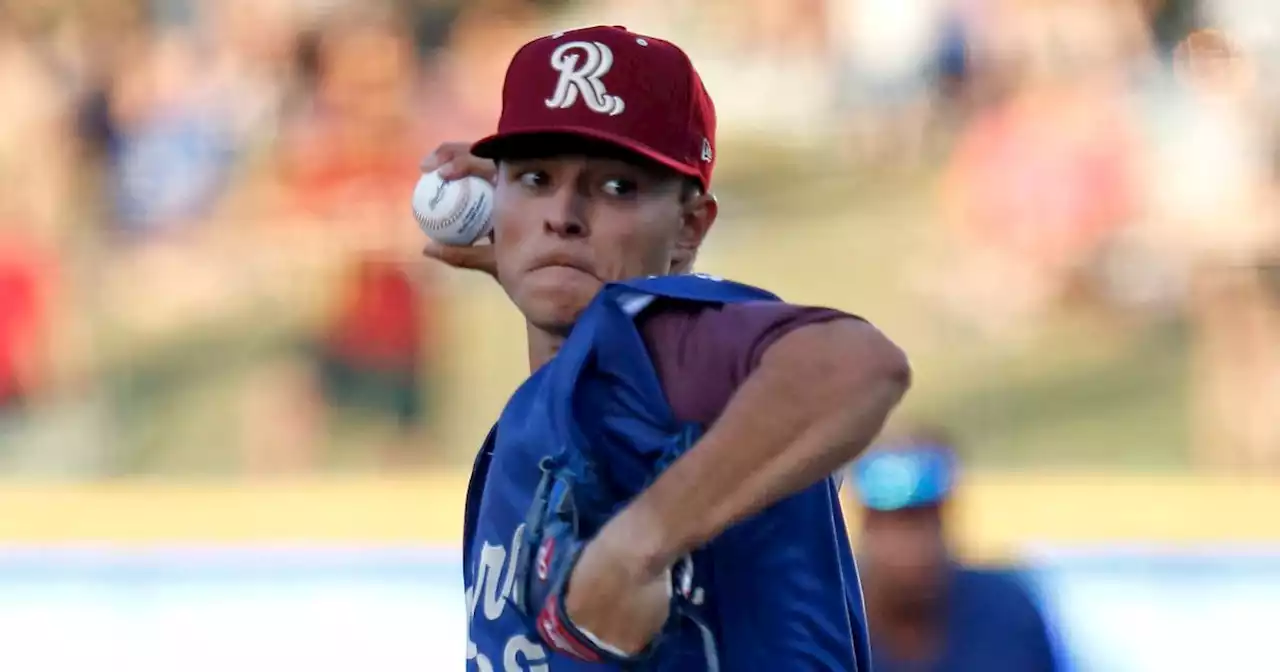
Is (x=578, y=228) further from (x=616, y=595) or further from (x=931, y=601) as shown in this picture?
(x=931, y=601)

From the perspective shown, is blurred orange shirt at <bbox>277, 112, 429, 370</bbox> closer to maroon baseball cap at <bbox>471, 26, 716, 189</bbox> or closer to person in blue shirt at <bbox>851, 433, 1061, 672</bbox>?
person in blue shirt at <bbox>851, 433, 1061, 672</bbox>

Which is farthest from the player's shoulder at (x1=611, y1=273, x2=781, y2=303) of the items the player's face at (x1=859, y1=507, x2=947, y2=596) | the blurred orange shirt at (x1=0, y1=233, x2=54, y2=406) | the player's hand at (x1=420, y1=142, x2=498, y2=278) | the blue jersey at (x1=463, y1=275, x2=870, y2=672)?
the blurred orange shirt at (x1=0, y1=233, x2=54, y2=406)

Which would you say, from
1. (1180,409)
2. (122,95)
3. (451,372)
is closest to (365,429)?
(451,372)

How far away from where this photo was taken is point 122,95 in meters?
7.59

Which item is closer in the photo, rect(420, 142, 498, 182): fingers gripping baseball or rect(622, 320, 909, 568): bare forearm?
rect(622, 320, 909, 568): bare forearm

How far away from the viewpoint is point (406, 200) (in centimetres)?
732

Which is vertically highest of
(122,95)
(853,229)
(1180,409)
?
(122,95)

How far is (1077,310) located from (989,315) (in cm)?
33

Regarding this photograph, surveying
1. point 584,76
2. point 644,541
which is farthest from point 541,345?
point 644,541

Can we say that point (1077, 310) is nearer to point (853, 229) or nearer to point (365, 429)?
point (853, 229)

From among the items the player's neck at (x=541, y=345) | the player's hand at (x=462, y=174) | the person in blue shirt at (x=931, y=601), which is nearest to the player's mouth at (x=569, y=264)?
the player's neck at (x=541, y=345)

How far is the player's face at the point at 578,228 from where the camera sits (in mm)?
2057

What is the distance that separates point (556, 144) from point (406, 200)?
533cm

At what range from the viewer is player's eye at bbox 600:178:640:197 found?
2.07 metres
